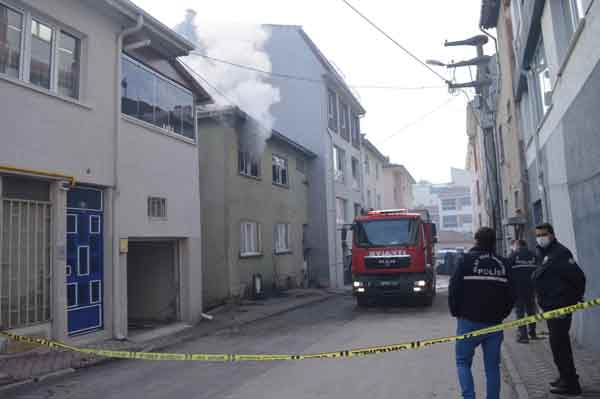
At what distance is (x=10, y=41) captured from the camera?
8.30 metres

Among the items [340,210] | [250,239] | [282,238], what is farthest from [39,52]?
[340,210]

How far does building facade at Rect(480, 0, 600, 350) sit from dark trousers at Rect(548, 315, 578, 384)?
5.67 ft

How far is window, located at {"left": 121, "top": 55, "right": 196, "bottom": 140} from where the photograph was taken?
11.1 metres

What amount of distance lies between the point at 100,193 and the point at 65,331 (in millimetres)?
2748

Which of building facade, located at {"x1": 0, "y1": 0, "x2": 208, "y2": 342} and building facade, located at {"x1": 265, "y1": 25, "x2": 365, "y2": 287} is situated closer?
building facade, located at {"x1": 0, "y1": 0, "x2": 208, "y2": 342}

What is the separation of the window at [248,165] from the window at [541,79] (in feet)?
32.0

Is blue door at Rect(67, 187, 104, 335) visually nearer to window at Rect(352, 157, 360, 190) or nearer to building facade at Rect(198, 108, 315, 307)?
building facade at Rect(198, 108, 315, 307)

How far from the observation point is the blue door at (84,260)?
9258mm

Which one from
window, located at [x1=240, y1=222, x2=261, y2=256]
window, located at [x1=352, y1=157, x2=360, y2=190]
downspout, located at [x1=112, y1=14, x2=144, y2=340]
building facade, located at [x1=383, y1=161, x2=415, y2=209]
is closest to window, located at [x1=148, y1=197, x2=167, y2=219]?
downspout, located at [x1=112, y1=14, x2=144, y2=340]

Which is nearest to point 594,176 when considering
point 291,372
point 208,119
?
point 291,372

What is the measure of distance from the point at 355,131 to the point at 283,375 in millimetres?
25169

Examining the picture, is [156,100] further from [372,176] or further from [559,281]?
[372,176]

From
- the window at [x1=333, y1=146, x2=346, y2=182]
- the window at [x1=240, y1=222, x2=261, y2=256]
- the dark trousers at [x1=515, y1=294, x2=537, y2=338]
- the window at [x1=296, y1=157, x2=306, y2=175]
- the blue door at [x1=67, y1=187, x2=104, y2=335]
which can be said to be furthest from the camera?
the window at [x1=333, y1=146, x2=346, y2=182]

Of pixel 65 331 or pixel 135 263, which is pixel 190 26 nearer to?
pixel 135 263
